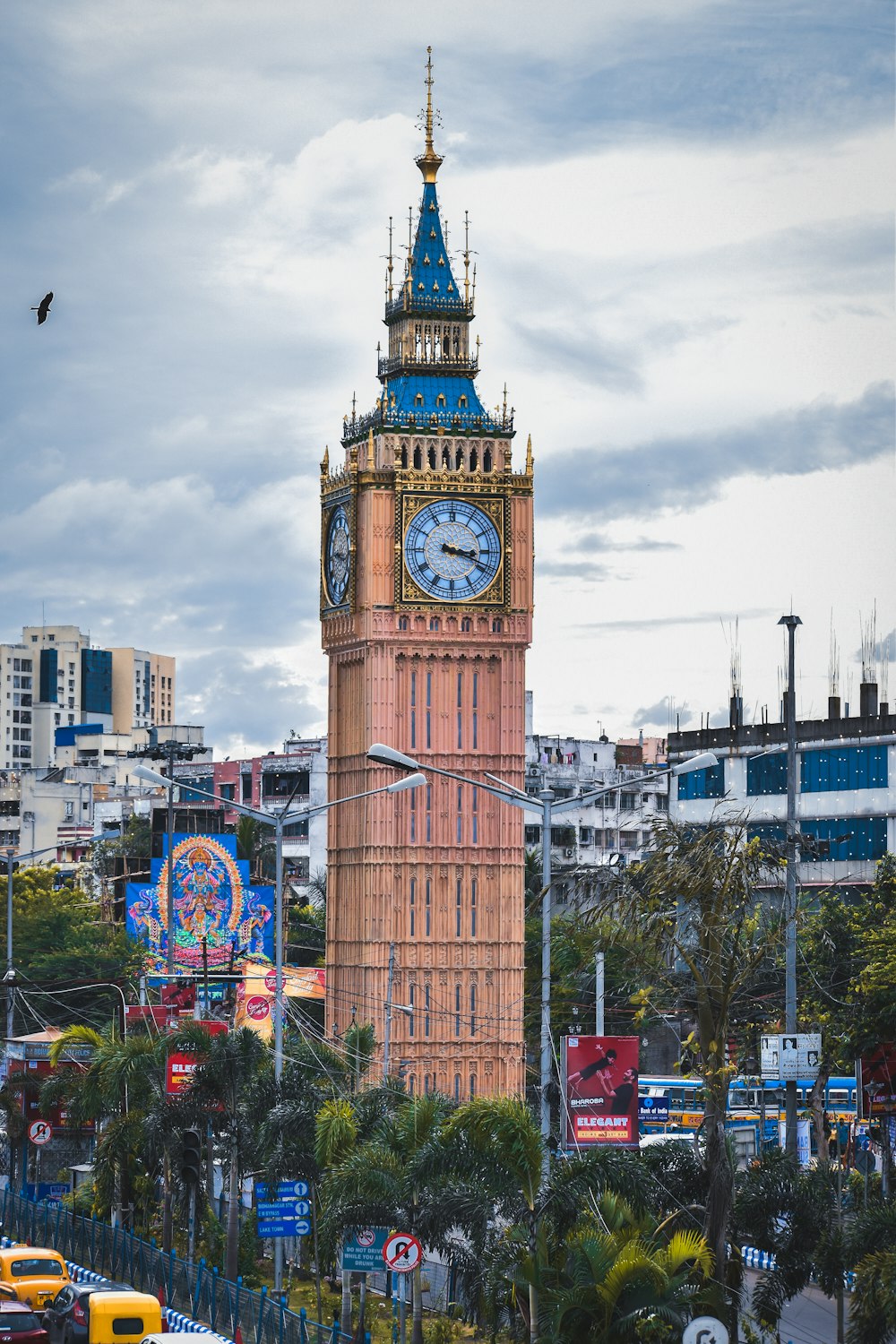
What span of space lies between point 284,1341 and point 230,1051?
1254cm

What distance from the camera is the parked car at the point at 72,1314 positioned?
43.3m

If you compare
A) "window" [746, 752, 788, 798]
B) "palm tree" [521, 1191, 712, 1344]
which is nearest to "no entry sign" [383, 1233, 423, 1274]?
"palm tree" [521, 1191, 712, 1344]

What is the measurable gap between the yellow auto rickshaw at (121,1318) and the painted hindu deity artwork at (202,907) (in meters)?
62.9

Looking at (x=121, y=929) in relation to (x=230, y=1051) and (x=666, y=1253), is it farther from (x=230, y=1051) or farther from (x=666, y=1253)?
(x=666, y=1253)

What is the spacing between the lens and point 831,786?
10619 centimetres

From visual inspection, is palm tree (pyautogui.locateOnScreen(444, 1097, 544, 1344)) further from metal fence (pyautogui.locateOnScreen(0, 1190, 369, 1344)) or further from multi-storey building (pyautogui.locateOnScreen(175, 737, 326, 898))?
multi-storey building (pyautogui.locateOnScreen(175, 737, 326, 898))

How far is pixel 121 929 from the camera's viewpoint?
130 m

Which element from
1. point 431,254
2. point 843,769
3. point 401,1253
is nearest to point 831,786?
point 843,769

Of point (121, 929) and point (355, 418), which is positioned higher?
point (355, 418)

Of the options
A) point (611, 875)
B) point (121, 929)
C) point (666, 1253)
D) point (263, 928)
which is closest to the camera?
point (666, 1253)

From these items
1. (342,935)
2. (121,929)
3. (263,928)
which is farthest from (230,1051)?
(121,929)

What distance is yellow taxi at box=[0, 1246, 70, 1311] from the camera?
48938 millimetres

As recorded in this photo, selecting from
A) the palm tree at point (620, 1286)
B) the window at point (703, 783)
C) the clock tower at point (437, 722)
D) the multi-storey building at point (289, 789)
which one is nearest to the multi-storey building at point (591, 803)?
the multi-storey building at point (289, 789)

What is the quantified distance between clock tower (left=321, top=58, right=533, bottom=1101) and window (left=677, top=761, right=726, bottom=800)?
14.2 metres
